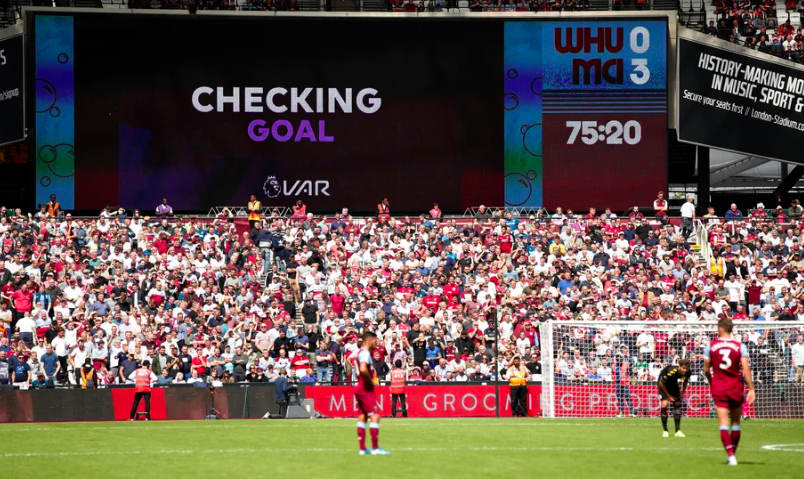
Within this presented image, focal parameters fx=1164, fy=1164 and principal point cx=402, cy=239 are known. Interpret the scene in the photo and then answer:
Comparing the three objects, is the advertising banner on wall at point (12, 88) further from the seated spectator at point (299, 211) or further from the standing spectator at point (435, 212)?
the standing spectator at point (435, 212)

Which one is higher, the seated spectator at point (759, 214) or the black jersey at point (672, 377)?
the seated spectator at point (759, 214)

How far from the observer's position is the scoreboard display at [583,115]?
130 ft

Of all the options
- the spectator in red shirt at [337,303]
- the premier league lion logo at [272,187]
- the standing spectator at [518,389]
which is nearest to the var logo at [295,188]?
the premier league lion logo at [272,187]

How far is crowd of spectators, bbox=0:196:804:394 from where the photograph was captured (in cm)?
2908

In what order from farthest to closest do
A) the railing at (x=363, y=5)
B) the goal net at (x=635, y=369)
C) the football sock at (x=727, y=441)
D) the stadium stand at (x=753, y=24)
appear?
the stadium stand at (x=753, y=24) < the railing at (x=363, y=5) < the goal net at (x=635, y=369) < the football sock at (x=727, y=441)

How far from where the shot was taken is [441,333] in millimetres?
30812

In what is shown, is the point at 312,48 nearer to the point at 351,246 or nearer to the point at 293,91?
the point at 293,91

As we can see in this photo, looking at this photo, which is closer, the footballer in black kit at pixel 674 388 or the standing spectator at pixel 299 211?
the footballer in black kit at pixel 674 388

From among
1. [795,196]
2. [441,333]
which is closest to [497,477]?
[441,333]

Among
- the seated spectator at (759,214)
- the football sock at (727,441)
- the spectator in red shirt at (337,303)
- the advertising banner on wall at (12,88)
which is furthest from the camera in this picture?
the advertising banner on wall at (12,88)

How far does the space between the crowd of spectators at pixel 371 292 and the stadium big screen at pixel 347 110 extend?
186cm

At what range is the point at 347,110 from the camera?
39.6 m

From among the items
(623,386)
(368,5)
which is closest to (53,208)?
(368,5)

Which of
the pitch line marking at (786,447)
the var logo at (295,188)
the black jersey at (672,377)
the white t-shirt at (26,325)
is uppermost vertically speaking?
the var logo at (295,188)
